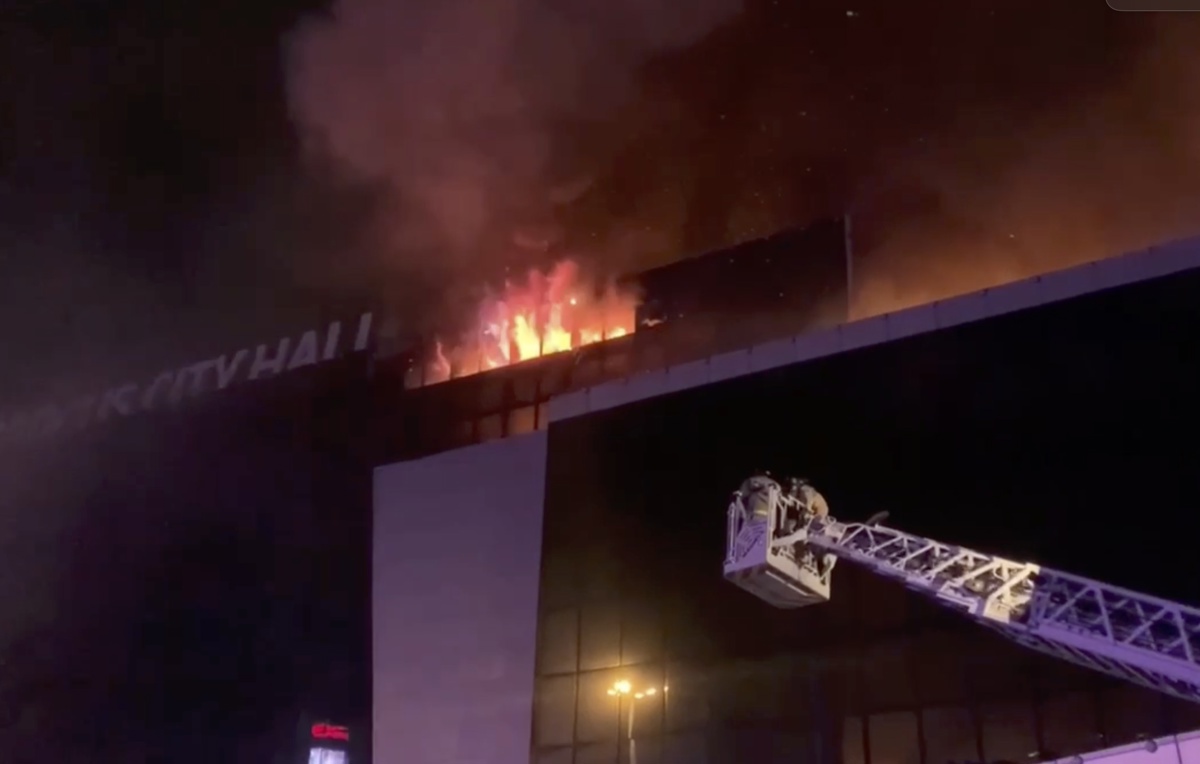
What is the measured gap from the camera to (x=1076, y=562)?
1409 cm

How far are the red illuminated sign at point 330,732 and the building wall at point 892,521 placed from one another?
14.6 ft

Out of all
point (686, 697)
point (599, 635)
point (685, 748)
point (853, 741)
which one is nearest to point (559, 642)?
point (599, 635)

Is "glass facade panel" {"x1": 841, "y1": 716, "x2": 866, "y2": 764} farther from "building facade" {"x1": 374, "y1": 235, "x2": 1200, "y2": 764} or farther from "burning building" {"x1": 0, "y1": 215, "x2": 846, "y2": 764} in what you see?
"burning building" {"x1": 0, "y1": 215, "x2": 846, "y2": 764}

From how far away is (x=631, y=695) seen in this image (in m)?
16.5

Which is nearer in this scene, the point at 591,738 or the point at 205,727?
the point at 591,738

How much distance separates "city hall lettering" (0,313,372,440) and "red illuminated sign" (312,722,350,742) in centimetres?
758

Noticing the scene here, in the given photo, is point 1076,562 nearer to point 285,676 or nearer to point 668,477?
point 668,477

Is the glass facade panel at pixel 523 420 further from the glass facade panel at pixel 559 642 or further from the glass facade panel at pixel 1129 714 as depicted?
the glass facade panel at pixel 1129 714

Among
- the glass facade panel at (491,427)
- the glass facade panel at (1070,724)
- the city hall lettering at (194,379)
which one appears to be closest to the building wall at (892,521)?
the glass facade panel at (1070,724)

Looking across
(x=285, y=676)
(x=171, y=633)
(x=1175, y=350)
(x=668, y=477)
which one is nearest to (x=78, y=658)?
(x=171, y=633)

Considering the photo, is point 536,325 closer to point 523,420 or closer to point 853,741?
point 523,420

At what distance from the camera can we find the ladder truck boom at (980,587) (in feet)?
23.0

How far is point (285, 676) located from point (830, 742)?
36.8 ft

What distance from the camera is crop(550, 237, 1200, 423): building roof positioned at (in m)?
14.8
